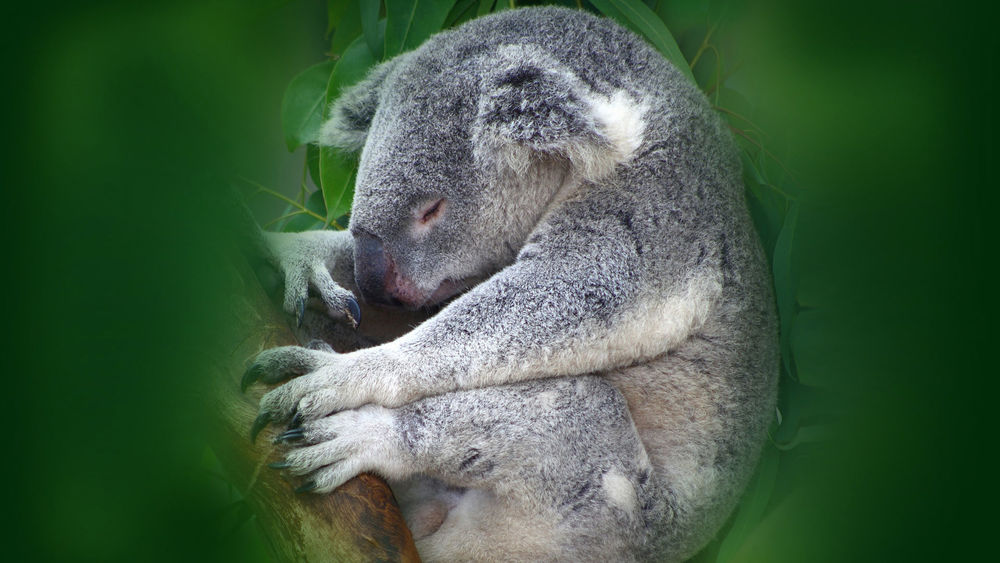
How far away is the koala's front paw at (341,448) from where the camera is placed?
1415 mm

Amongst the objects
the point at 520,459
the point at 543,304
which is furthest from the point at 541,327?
the point at 520,459

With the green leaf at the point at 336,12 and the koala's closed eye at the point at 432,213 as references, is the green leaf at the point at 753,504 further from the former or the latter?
the green leaf at the point at 336,12

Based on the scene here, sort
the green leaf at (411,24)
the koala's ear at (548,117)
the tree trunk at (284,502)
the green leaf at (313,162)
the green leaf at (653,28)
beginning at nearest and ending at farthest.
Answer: the tree trunk at (284,502) < the koala's ear at (548,117) < the green leaf at (653,28) < the green leaf at (411,24) < the green leaf at (313,162)

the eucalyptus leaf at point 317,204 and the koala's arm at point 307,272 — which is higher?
the koala's arm at point 307,272

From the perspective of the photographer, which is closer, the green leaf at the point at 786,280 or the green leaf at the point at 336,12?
the green leaf at the point at 786,280

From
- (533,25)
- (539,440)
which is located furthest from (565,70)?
(539,440)

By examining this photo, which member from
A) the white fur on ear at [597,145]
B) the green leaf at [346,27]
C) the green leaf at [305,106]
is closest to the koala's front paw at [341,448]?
the white fur on ear at [597,145]

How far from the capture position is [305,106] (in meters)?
2.53

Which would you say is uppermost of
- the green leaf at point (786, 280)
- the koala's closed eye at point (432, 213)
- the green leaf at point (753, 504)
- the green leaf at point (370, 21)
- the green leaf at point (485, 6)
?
the green leaf at point (485, 6)

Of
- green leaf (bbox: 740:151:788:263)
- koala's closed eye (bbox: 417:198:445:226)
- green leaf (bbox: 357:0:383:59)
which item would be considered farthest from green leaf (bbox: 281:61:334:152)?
green leaf (bbox: 740:151:788:263)

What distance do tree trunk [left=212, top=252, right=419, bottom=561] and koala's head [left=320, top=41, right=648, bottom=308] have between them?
1.75ft

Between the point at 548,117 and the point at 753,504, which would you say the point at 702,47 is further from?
the point at 753,504

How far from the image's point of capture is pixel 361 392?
1.59 metres

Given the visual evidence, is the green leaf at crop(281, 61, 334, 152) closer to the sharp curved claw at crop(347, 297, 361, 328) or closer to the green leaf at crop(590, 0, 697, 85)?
the sharp curved claw at crop(347, 297, 361, 328)
